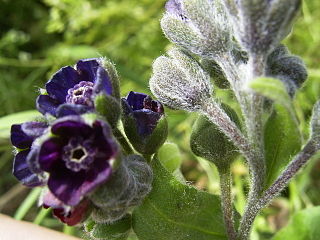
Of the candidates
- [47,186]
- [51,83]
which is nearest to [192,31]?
[51,83]

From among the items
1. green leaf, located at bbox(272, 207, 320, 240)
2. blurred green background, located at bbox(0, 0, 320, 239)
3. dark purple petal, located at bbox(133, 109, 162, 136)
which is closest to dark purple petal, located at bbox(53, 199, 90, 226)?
dark purple petal, located at bbox(133, 109, 162, 136)

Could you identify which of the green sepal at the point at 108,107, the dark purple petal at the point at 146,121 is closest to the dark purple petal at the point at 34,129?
the green sepal at the point at 108,107

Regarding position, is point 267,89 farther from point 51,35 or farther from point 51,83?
point 51,35

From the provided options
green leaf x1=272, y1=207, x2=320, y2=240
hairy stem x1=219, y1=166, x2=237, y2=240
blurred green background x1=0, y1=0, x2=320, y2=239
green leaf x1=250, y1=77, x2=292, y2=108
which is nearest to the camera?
green leaf x1=250, y1=77, x2=292, y2=108

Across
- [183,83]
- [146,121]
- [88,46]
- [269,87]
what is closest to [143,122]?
[146,121]

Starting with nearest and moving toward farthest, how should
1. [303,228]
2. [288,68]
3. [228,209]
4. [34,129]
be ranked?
[34,129], [288,68], [228,209], [303,228]

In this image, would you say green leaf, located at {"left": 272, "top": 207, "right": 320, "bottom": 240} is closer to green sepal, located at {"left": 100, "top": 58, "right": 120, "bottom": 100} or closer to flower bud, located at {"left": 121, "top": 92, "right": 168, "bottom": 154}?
flower bud, located at {"left": 121, "top": 92, "right": 168, "bottom": 154}

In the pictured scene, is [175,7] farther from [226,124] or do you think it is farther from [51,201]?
[51,201]
